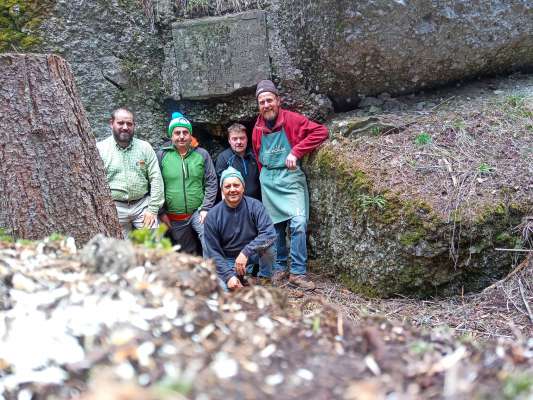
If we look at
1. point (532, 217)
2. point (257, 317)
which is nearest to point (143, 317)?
point (257, 317)

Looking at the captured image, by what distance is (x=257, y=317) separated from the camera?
1.33 metres

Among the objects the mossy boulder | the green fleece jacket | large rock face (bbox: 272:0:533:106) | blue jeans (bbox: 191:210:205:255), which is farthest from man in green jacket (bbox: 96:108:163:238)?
large rock face (bbox: 272:0:533:106)

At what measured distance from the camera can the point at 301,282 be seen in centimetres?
402

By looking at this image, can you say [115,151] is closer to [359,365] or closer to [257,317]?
[257,317]

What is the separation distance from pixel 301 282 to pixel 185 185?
1.36 metres

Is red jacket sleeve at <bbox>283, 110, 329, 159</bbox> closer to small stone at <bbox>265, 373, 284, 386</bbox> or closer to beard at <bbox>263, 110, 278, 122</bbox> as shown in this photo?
beard at <bbox>263, 110, 278, 122</bbox>

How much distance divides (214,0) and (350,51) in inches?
59.7

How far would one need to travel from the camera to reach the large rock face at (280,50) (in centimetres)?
448

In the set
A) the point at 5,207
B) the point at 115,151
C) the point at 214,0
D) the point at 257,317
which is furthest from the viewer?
the point at 214,0

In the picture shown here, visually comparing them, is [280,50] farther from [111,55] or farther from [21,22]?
[21,22]

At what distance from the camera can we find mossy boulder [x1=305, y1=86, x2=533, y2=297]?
3506 mm

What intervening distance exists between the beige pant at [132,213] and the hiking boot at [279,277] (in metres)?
1.13

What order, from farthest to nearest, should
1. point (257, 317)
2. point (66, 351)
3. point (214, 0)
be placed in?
point (214, 0) < point (257, 317) < point (66, 351)

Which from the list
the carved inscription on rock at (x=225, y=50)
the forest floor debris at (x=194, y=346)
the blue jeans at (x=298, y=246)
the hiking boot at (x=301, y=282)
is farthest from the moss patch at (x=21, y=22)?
the forest floor debris at (x=194, y=346)
